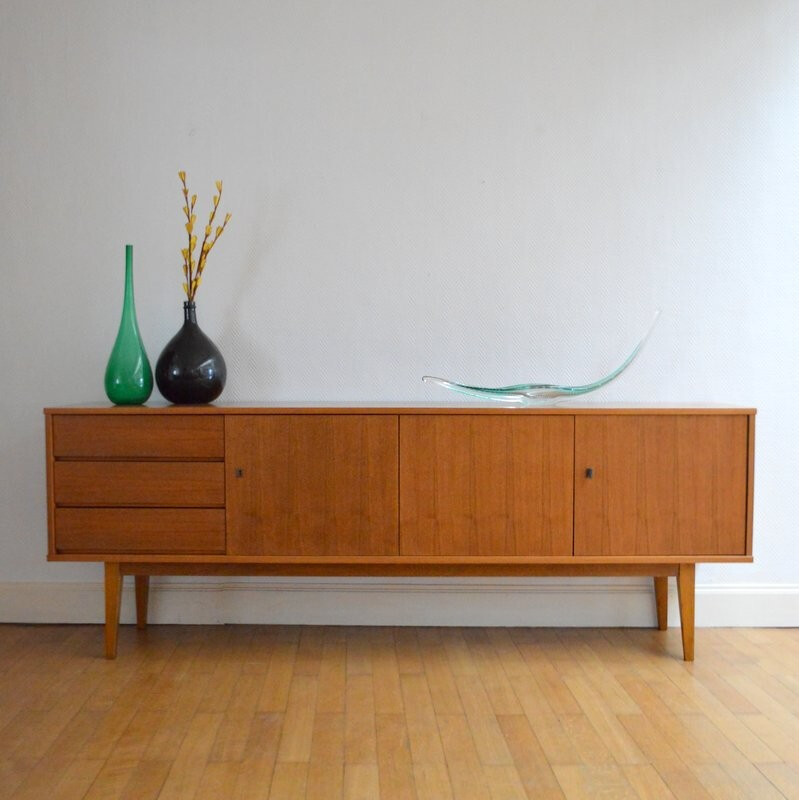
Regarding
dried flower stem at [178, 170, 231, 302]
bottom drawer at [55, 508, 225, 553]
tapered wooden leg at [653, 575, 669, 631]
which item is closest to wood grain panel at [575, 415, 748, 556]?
tapered wooden leg at [653, 575, 669, 631]

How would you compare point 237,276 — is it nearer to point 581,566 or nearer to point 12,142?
point 12,142

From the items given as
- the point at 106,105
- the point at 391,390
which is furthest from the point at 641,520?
the point at 106,105

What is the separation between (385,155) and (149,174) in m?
0.72

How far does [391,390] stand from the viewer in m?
3.11

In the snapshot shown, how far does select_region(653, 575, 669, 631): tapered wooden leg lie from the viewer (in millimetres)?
3051

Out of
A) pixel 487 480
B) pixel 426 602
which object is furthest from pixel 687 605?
pixel 426 602

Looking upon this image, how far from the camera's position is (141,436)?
272 cm

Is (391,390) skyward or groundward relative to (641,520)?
skyward

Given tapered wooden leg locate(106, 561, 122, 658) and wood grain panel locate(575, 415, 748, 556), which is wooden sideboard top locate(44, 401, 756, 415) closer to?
wood grain panel locate(575, 415, 748, 556)

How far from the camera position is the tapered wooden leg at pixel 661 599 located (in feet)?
10.0

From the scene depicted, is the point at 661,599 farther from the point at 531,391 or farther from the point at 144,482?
the point at 144,482

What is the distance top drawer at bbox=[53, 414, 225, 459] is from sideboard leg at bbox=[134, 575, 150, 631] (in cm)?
51

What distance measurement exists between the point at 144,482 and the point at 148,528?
126 millimetres

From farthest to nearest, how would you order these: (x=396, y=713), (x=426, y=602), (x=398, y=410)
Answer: (x=426, y=602)
(x=398, y=410)
(x=396, y=713)
